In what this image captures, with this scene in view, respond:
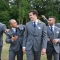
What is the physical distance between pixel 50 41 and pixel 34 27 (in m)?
0.95

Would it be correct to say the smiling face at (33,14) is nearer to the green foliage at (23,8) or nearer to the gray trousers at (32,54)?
the gray trousers at (32,54)

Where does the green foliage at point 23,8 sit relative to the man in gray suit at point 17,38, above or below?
below

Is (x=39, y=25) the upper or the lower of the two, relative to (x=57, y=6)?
upper

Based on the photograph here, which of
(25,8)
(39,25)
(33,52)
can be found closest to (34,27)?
(39,25)

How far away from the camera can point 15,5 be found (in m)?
56.4

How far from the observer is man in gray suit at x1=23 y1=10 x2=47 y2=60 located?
6.59 metres

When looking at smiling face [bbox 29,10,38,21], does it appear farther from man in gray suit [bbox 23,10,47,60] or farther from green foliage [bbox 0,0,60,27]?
green foliage [bbox 0,0,60,27]

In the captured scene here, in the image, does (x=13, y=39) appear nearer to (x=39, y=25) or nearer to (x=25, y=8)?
(x=39, y=25)

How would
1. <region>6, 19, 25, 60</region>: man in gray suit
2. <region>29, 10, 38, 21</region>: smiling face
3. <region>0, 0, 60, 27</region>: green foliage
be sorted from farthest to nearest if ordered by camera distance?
<region>0, 0, 60, 27</region>: green foliage, <region>6, 19, 25, 60</region>: man in gray suit, <region>29, 10, 38, 21</region>: smiling face

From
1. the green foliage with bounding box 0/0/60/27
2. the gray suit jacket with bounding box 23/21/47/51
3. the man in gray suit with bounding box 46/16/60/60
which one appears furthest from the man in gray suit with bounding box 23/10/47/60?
the green foliage with bounding box 0/0/60/27

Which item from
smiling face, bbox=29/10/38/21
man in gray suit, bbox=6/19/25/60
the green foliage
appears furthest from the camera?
the green foliage

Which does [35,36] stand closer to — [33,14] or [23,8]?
[33,14]

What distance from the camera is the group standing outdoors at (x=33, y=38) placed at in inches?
260

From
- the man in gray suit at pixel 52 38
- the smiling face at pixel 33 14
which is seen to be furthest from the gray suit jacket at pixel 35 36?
the man in gray suit at pixel 52 38
